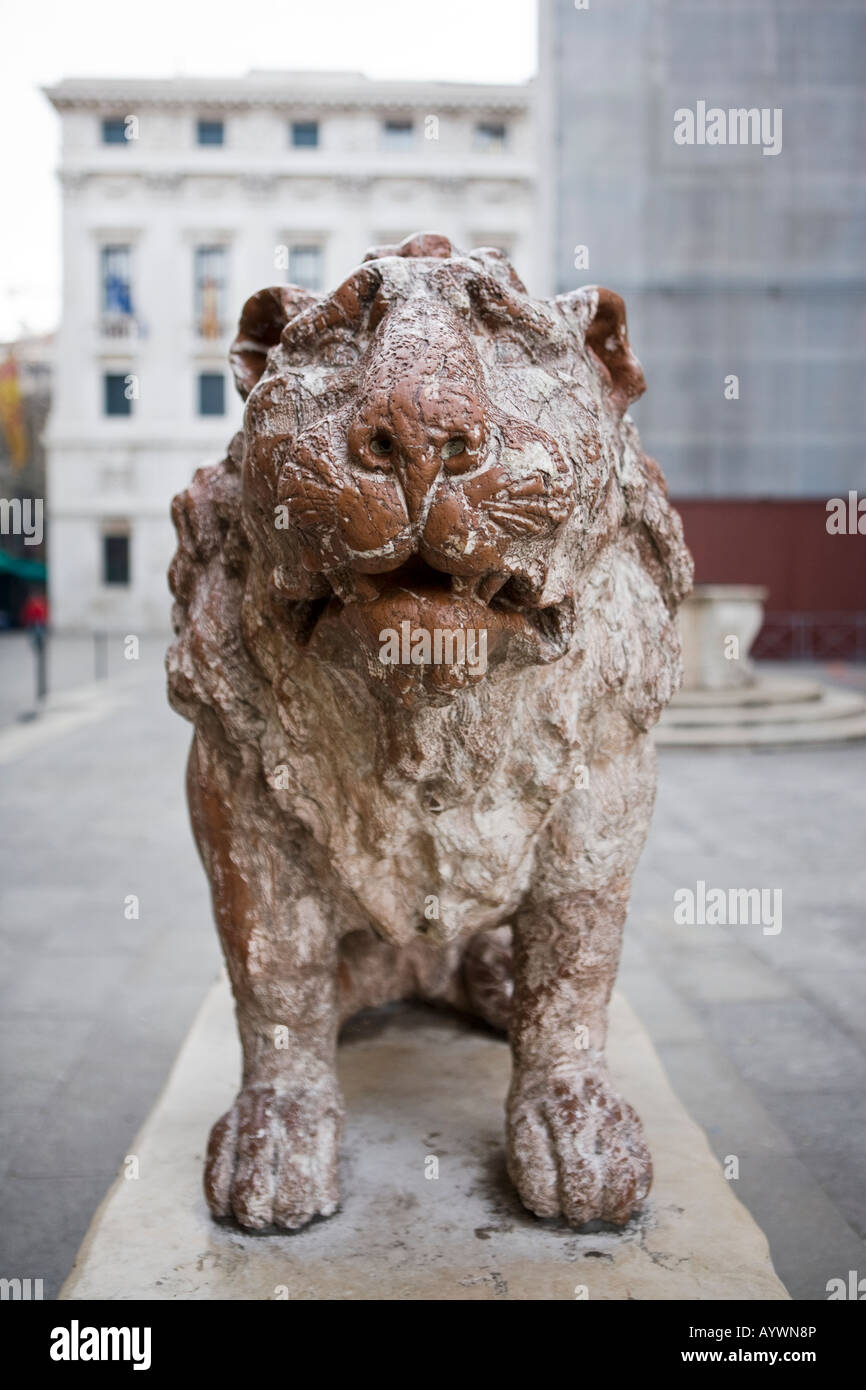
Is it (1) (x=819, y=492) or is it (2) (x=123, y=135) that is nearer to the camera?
(1) (x=819, y=492)

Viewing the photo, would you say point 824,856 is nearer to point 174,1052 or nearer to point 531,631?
point 174,1052

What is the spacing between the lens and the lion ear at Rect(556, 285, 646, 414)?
1.55 m

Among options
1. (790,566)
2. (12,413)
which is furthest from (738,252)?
(12,413)

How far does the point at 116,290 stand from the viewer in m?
24.3

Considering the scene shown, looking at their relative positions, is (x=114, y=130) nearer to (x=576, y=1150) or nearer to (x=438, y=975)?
(x=438, y=975)

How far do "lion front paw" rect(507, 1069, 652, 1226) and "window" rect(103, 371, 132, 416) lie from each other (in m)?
24.7

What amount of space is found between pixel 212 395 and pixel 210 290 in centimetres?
221

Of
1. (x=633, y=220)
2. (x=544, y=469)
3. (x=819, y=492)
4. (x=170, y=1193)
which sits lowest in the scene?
(x=170, y=1193)

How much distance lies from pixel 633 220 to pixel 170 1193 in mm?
13455

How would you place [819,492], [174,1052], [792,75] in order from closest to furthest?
1. [174,1052]
2. [792,75]
3. [819,492]

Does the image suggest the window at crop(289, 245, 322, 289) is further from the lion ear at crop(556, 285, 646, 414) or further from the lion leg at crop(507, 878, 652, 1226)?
the lion leg at crop(507, 878, 652, 1226)

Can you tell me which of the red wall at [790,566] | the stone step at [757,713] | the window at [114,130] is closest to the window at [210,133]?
the window at [114,130]

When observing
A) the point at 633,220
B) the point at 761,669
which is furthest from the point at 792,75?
the point at 761,669

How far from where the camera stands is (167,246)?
24578 millimetres
